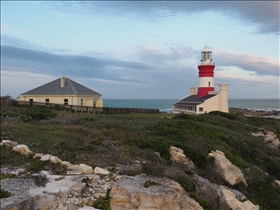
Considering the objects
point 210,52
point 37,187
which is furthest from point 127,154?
point 210,52

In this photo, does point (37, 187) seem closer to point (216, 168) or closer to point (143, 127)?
point (216, 168)

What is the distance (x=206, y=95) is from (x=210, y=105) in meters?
3.21

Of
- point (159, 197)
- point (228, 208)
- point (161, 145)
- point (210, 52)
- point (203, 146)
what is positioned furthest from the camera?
point (210, 52)

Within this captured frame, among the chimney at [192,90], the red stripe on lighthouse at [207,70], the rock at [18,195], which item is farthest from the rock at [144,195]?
the chimney at [192,90]

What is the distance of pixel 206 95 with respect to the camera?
3441cm

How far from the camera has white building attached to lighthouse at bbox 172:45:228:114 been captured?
31297mm

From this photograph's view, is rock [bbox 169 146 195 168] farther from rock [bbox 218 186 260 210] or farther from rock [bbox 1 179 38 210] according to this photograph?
rock [bbox 1 179 38 210]

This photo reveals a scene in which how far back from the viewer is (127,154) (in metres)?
8.92

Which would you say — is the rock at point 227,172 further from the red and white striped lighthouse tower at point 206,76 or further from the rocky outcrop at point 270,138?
the red and white striped lighthouse tower at point 206,76

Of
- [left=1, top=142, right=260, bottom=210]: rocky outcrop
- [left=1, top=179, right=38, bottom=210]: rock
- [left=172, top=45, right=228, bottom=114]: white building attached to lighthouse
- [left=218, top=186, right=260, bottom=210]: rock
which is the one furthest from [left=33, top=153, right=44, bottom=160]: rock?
[left=172, top=45, right=228, bottom=114]: white building attached to lighthouse

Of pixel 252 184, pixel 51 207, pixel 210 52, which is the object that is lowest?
pixel 252 184

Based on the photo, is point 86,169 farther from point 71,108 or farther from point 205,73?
point 205,73

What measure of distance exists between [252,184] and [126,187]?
18.0ft

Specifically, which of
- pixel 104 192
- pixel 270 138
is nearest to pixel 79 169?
pixel 104 192
